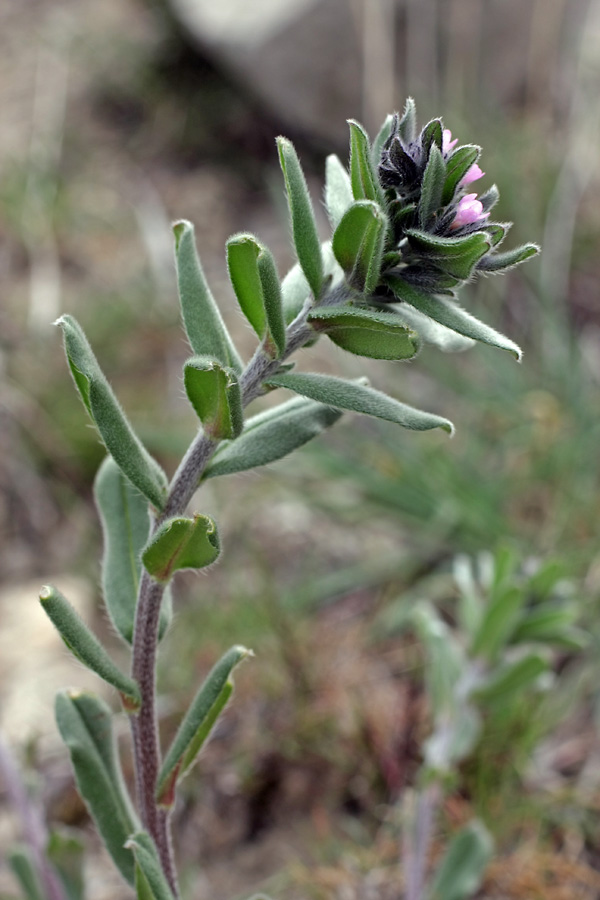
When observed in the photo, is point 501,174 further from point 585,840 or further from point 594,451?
point 585,840

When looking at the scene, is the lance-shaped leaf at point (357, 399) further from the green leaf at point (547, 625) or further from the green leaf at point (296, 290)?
the green leaf at point (547, 625)

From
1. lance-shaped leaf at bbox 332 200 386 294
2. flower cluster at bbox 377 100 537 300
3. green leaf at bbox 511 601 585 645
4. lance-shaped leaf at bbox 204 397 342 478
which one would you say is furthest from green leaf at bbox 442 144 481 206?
green leaf at bbox 511 601 585 645

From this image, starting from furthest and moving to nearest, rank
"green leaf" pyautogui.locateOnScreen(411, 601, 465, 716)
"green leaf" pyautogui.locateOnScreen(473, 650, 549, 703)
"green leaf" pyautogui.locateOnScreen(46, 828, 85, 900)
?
"green leaf" pyautogui.locateOnScreen(411, 601, 465, 716) < "green leaf" pyautogui.locateOnScreen(473, 650, 549, 703) < "green leaf" pyautogui.locateOnScreen(46, 828, 85, 900)

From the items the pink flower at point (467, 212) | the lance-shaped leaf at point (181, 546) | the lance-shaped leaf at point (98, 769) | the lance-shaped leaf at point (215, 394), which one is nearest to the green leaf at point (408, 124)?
the pink flower at point (467, 212)

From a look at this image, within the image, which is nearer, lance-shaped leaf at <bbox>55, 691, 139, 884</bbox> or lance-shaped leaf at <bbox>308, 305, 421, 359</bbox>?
lance-shaped leaf at <bbox>308, 305, 421, 359</bbox>

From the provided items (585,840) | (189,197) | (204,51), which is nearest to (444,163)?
(585,840)

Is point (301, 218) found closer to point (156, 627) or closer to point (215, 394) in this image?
point (215, 394)

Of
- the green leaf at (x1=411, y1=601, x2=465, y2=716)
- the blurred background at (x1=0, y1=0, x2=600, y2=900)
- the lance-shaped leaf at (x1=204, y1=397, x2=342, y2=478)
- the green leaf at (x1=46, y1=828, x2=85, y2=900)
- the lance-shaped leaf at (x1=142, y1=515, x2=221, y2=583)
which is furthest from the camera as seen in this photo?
the blurred background at (x1=0, y1=0, x2=600, y2=900)

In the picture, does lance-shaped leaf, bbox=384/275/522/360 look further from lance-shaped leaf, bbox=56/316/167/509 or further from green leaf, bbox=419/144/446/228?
lance-shaped leaf, bbox=56/316/167/509
